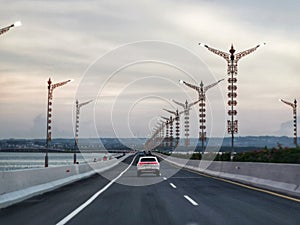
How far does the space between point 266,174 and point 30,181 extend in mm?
11047

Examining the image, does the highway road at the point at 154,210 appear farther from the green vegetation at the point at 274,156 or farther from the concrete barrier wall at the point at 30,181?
the green vegetation at the point at 274,156

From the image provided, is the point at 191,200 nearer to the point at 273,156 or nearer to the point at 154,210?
the point at 154,210

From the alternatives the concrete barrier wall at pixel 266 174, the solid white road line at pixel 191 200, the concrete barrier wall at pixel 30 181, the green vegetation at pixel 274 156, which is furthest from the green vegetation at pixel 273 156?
the solid white road line at pixel 191 200

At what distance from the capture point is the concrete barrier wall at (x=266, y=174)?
1912 cm

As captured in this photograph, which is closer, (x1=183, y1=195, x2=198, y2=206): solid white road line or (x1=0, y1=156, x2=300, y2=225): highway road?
(x1=0, y1=156, x2=300, y2=225): highway road

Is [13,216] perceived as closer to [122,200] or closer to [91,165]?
[122,200]

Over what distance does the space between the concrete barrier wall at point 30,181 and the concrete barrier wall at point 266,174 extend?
984cm

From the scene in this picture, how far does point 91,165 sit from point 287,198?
76.8 feet

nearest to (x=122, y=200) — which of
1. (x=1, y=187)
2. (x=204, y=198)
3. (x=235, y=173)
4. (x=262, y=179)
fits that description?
(x=204, y=198)

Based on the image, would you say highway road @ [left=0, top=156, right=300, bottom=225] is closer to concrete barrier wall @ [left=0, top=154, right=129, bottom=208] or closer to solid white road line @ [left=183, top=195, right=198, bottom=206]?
solid white road line @ [left=183, top=195, right=198, bottom=206]

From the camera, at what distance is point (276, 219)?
12.0m

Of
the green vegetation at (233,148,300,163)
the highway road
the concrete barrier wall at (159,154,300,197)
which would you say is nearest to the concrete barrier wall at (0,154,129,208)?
the highway road

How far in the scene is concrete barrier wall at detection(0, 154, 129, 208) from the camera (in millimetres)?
15289

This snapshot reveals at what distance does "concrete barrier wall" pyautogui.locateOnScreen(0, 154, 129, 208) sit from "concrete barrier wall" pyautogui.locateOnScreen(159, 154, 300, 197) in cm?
984
